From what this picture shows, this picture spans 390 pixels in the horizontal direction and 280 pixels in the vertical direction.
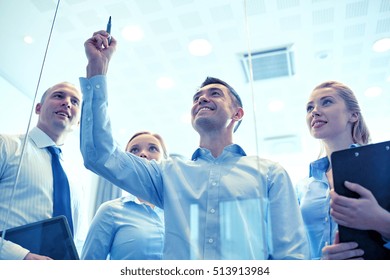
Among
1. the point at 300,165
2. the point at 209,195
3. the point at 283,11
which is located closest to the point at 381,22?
the point at 283,11

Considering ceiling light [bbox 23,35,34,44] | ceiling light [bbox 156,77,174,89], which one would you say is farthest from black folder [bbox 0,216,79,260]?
ceiling light [bbox 156,77,174,89]

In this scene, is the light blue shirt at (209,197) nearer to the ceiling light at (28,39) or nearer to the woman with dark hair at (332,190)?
the woman with dark hair at (332,190)

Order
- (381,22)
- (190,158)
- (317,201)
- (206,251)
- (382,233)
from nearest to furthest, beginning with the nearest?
(382,233), (206,251), (317,201), (190,158), (381,22)

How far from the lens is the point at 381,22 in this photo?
1841mm

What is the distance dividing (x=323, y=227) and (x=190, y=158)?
1.50 feet

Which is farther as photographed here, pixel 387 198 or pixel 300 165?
pixel 300 165

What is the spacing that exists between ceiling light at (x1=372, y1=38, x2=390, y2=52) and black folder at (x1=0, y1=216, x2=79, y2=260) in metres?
1.77

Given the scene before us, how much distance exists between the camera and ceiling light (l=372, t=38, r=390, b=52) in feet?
5.84

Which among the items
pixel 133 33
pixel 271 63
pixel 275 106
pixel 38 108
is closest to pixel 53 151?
pixel 38 108

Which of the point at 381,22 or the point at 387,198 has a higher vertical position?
the point at 381,22

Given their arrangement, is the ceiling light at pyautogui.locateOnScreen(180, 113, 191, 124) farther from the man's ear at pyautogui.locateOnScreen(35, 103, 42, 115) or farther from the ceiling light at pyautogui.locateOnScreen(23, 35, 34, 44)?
the ceiling light at pyautogui.locateOnScreen(23, 35, 34, 44)

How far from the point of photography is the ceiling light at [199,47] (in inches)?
98.2

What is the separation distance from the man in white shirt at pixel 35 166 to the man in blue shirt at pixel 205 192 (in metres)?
Result: 0.20

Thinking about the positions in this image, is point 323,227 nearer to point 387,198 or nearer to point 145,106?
point 387,198
